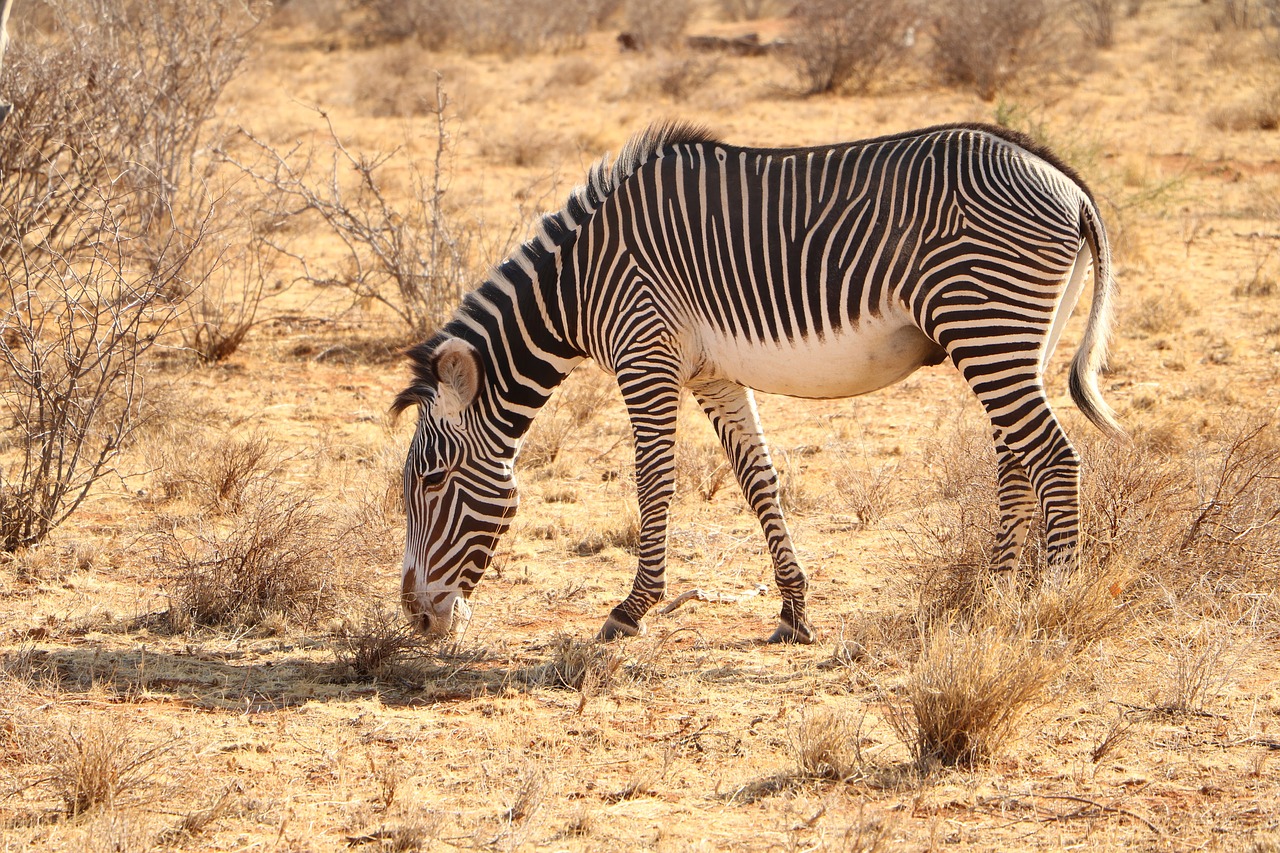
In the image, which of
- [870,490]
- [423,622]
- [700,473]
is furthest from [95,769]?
[870,490]

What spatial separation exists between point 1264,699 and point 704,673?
220 centimetres

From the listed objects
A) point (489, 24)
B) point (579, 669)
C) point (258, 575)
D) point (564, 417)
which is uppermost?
point (489, 24)

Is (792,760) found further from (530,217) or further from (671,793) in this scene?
(530,217)

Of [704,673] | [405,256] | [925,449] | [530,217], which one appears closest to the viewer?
[704,673]

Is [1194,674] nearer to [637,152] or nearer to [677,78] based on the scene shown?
[637,152]

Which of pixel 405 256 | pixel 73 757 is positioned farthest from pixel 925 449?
pixel 73 757

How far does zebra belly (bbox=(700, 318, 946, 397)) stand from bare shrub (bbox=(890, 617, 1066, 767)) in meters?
1.45

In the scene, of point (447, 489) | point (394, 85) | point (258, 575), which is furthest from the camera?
point (394, 85)

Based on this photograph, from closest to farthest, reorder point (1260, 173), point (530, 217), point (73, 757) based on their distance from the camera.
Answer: point (73, 757)
point (530, 217)
point (1260, 173)

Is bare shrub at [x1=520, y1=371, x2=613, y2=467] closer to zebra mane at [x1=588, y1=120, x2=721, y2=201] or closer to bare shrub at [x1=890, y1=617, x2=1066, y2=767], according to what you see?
zebra mane at [x1=588, y1=120, x2=721, y2=201]

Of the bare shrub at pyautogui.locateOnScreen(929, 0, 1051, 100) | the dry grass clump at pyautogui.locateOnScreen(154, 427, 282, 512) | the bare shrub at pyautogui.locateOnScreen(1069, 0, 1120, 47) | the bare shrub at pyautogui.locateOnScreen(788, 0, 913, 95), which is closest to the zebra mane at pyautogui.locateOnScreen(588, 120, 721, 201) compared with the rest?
the dry grass clump at pyautogui.locateOnScreen(154, 427, 282, 512)

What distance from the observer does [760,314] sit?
18.9 feet

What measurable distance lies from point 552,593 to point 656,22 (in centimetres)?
2511

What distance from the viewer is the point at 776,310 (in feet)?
18.8
